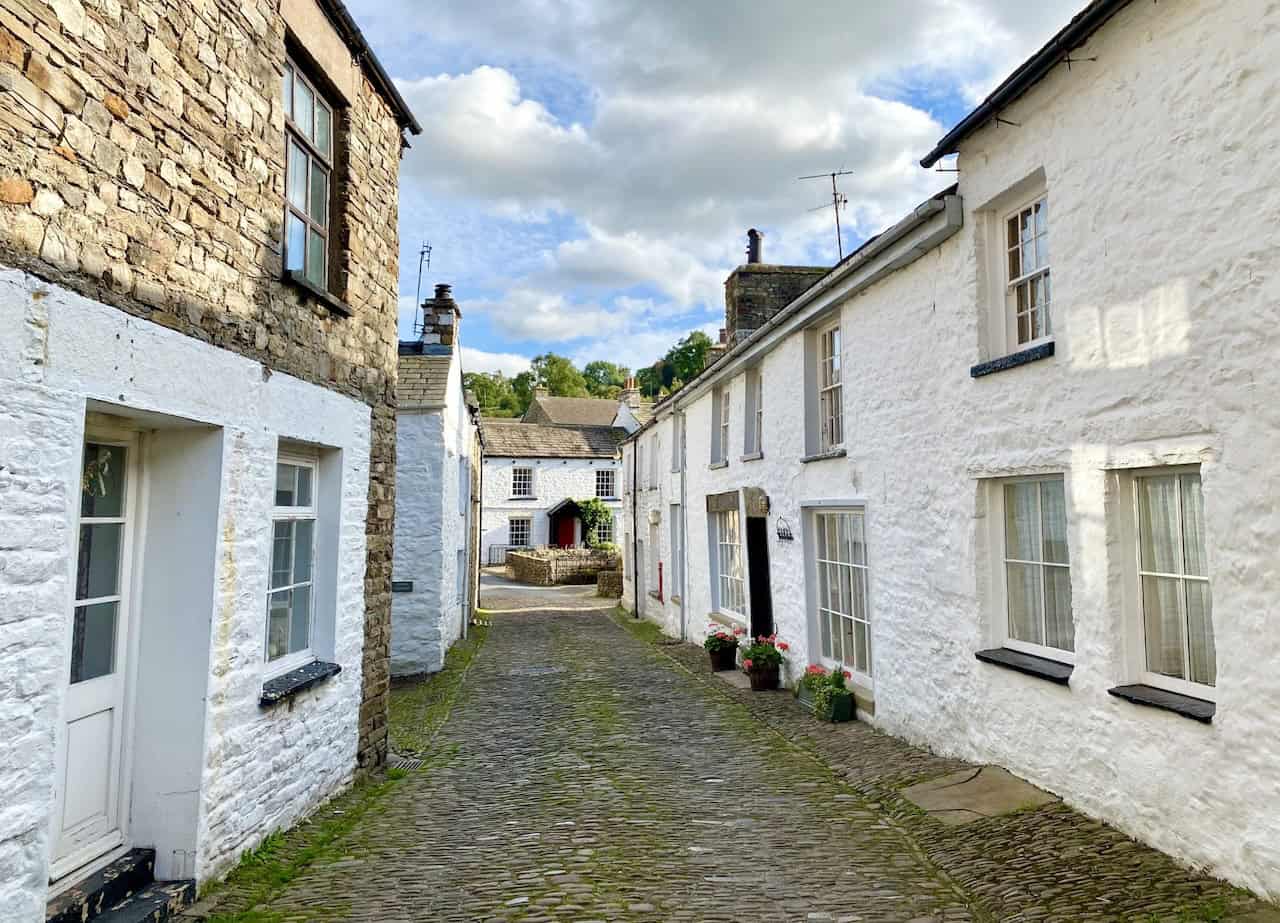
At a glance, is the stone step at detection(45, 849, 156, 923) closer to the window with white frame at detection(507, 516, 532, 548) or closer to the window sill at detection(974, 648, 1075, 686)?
the window sill at detection(974, 648, 1075, 686)

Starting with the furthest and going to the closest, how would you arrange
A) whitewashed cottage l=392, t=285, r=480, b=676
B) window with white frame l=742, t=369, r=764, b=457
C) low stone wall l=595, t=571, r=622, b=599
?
low stone wall l=595, t=571, r=622, b=599 < whitewashed cottage l=392, t=285, r=480, b=676 < window with white frame l=742, t=369, r=764, b=457

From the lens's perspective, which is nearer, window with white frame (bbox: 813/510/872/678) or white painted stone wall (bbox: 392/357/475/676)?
window with white frame (bbox: 813/510/872/678)

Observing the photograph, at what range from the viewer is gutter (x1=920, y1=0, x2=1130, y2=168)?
547cm

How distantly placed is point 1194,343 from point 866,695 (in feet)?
18.7

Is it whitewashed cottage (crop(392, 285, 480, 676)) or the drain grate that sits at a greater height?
whitewashed cottage (crop(392, 285, 480, 676))

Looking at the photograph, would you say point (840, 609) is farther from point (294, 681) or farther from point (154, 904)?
point (154, 904)

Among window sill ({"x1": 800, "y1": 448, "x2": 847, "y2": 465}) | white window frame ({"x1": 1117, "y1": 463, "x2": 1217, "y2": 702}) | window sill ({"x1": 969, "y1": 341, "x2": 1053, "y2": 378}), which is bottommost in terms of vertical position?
white window frame ({"x1": 1117, "y1": 463, "x2": 1217, "y2": 702})

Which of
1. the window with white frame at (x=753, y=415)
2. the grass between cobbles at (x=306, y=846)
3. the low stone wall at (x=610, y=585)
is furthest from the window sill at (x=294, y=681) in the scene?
the low stone wall at (x=610, y=585)

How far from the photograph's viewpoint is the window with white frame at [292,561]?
6.23 meters

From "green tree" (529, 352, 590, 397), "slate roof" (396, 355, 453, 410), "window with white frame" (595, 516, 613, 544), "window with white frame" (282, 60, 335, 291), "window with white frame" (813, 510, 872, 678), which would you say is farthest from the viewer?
"green tree" (529, 352, 590, 397)

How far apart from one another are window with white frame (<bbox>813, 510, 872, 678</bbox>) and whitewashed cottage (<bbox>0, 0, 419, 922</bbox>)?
550 cm

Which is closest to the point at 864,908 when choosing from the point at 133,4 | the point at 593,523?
the point at 133,4

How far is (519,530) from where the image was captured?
137ft

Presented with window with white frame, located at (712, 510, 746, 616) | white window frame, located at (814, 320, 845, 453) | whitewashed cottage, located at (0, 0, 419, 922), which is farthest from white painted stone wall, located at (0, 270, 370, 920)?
window with white frame, located at (712, 510, 746, 616)
